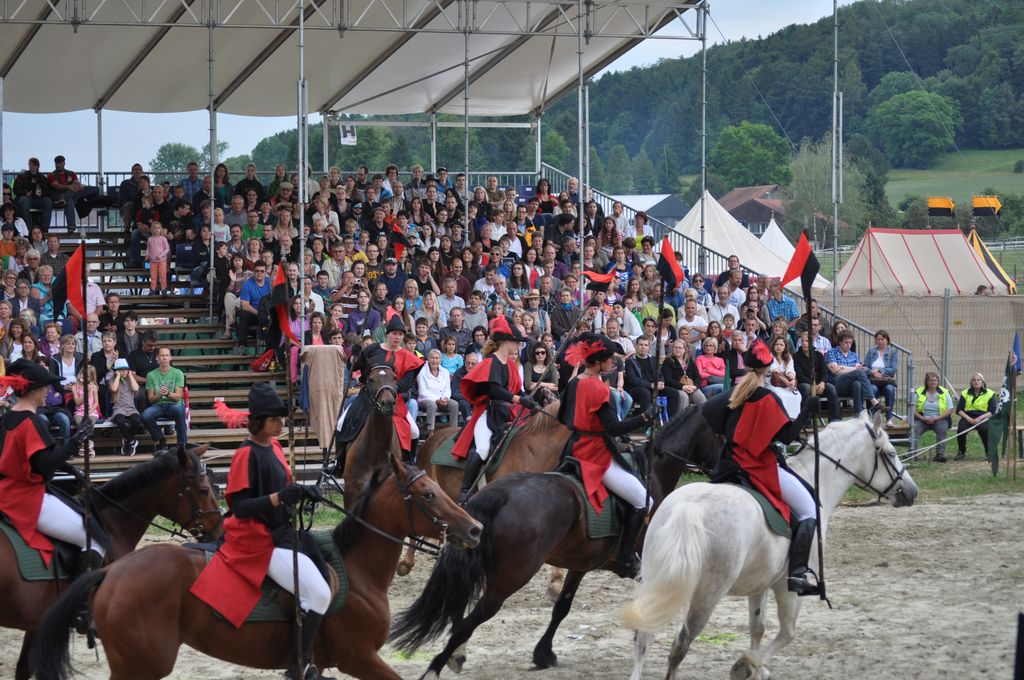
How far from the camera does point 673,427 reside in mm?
9820

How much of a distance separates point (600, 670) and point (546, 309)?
35.7ft

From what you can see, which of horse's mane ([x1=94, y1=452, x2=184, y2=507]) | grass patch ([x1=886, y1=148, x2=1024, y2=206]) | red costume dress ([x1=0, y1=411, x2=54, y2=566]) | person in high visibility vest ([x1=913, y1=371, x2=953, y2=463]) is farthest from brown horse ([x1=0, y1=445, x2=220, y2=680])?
grass patch ([x1=886, y1=148, x2=1024, y2=206])

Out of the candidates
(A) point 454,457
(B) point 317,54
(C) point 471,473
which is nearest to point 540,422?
(C) point 471,473

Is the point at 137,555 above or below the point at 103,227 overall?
below

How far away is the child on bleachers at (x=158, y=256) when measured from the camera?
2031 centimetres

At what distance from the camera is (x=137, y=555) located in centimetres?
662

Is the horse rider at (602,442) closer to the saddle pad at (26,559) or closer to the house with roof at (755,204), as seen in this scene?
the saddle pad at (26,559)

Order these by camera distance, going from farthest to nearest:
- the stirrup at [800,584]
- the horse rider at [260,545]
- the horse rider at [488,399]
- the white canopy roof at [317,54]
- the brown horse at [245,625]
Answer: the white canopy roof at [317,54]
the horse rider at [488,399]
the stirrup at [800,584]
the horse rider at [260,545]
the brown horse at [245,625]

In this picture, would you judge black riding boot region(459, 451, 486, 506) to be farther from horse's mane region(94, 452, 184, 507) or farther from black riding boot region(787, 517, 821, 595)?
black riding boot region(787, 517, 821, 595)

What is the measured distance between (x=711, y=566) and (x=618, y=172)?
86778 millimetres

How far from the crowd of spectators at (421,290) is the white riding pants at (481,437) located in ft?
9.19

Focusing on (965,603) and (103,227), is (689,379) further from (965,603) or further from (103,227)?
(103,227)

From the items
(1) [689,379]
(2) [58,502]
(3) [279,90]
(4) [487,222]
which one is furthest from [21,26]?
(2) [58,502]

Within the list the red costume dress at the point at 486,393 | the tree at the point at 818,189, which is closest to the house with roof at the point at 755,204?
the tree at the point at 818,189
